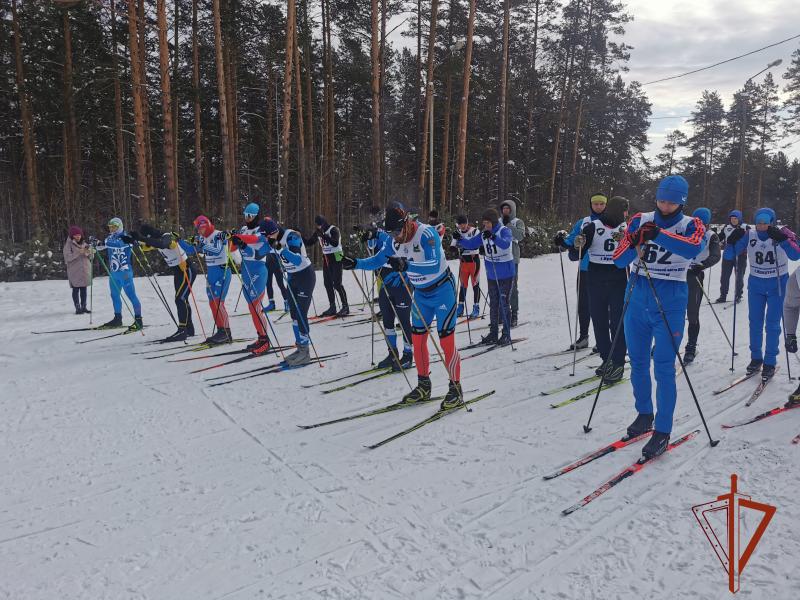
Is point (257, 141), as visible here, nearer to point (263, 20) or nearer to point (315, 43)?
point (315, 43)

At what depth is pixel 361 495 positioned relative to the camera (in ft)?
11.4

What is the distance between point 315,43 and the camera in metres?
25.2

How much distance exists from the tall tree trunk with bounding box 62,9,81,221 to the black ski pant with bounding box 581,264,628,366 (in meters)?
18.2

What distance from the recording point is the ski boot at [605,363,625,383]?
18.7 feet

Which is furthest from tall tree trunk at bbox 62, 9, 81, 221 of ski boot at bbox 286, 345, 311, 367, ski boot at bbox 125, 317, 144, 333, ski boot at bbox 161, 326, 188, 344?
ski boot at bbox 286, 345, 311, 367

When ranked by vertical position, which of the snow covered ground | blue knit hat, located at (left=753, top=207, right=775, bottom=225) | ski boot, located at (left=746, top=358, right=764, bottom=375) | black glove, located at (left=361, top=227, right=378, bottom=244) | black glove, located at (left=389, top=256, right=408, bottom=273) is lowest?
the snow covered ground

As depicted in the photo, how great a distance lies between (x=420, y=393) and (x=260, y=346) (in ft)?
10.7

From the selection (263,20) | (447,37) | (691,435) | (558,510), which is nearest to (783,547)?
(558,510)

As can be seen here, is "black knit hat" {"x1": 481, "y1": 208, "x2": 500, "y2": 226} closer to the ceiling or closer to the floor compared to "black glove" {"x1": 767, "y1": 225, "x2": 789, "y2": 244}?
closer to the ceiling

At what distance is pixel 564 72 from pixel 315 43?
13.5 m

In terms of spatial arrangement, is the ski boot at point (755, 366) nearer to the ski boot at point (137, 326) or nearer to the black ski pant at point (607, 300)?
the black ski pant at point (607, 300)

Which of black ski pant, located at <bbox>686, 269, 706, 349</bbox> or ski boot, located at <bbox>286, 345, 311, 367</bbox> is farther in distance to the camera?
ski boot, located at <bbox>286, 345, 311, 367</bbox>

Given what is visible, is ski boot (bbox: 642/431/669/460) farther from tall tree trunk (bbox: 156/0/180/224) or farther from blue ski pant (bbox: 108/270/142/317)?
tall tree trunk (bbox: 156/0/180/224)

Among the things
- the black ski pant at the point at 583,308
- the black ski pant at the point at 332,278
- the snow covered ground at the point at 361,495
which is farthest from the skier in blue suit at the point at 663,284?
the black ski pant at the point at 332,278
